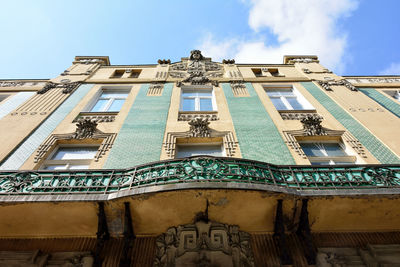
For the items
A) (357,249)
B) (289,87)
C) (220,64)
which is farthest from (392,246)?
(220,64)

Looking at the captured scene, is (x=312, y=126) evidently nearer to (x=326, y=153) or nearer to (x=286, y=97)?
(x=326, y=153)

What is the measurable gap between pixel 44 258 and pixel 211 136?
17.4 feet

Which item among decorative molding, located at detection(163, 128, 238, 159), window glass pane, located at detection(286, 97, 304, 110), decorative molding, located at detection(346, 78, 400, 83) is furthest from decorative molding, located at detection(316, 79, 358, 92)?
decorative molding, located at detection(163, 128, 238, 159)

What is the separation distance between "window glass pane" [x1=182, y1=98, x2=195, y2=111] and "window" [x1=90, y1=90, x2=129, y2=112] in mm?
2873

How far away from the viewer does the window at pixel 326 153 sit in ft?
22.9

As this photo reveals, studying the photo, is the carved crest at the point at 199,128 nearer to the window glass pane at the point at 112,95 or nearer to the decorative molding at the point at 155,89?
the decorative molding at the point at 155,89

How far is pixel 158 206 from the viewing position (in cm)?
456

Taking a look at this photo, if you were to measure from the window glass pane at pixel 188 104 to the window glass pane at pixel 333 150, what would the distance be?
5.46 meters

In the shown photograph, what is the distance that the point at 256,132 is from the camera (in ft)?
25.6

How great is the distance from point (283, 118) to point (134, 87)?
742cm

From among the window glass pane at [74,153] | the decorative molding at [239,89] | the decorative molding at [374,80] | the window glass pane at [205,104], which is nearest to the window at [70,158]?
the window glass pane at [74,153]

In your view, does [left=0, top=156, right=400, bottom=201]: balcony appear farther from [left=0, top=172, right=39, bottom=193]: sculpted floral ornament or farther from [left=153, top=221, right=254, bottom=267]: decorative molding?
[left=153, top=221, right=254, bottom=267]: decorative molding

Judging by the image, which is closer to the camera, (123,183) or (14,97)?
(123,183)

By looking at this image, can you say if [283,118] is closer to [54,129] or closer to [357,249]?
[357,249]
